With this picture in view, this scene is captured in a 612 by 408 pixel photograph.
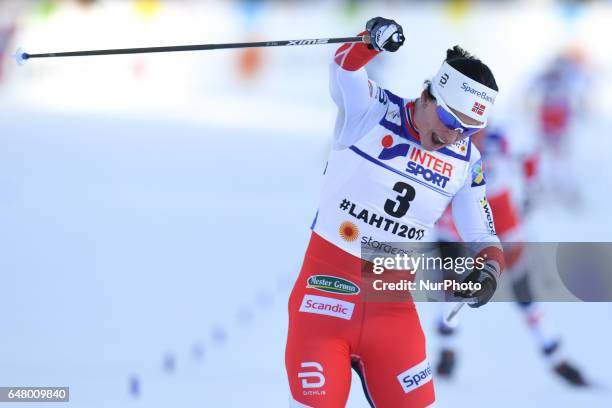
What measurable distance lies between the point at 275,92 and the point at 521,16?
4709mm

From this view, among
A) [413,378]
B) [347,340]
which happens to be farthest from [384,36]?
[413,378]

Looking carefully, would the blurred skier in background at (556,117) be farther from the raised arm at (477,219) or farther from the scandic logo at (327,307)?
the scandic logo at (327,307)

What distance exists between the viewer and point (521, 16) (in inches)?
662

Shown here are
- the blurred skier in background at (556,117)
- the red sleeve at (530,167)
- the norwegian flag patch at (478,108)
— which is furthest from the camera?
Result: the blurred skier in background at (556,117)

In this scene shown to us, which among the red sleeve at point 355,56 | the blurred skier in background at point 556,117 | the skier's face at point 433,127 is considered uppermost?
the blurred skier in background at point 556,117

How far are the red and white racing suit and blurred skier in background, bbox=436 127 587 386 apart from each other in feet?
8.07

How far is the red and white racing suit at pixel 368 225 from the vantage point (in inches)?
134

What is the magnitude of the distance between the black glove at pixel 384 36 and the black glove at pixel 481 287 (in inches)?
34.2

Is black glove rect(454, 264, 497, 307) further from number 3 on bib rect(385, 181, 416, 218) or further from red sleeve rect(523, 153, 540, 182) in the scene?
red sleeve rect(523, 153, 540, 182)

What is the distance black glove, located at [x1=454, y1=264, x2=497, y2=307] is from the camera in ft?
11.1

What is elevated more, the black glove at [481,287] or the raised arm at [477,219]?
the raised arm at [477,219]

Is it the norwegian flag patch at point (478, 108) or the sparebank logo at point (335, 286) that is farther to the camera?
the sparebank logo at point (335, 286)

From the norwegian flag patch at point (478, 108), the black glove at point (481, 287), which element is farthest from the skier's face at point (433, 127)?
the black glove at point (481, 287)

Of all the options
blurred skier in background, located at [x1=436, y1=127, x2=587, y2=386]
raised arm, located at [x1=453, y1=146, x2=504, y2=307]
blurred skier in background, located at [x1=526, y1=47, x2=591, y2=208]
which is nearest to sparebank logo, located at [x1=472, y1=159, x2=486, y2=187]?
raised arm, located at [x1=453, y1=146, x2=504, y2=307]
